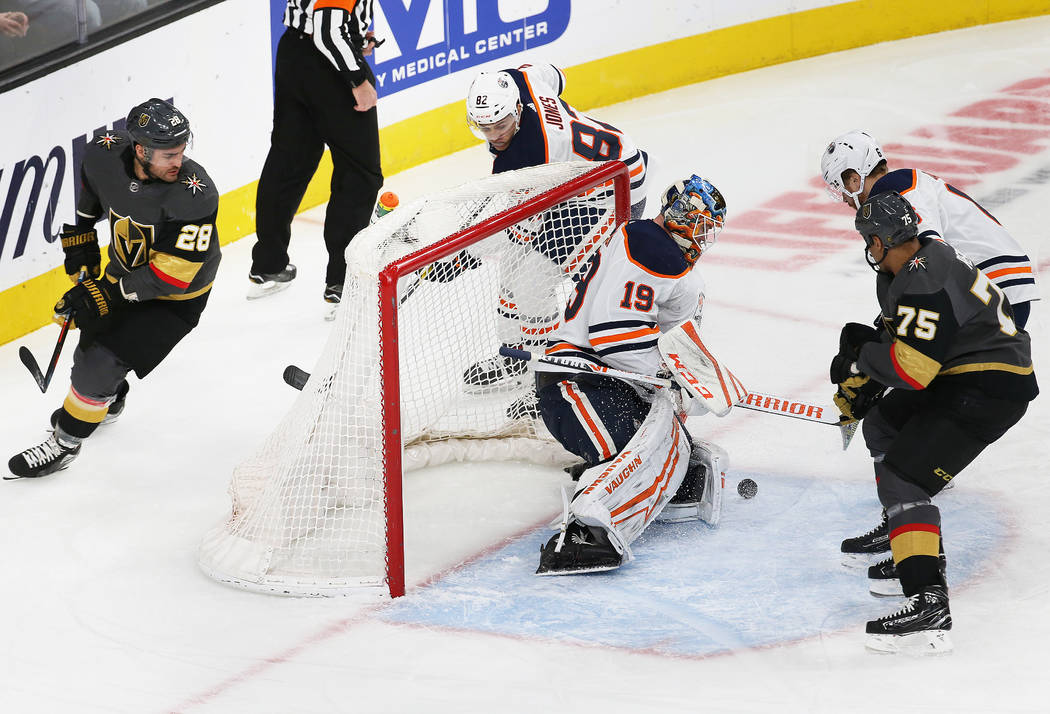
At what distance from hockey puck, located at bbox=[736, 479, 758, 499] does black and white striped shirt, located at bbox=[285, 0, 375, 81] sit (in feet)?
7.19

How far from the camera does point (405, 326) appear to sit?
3986 mm

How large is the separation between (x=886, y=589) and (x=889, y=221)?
88 centimetres

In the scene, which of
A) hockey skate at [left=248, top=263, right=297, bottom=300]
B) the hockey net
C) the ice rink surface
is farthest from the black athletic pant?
the hockey net

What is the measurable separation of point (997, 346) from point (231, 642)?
5.92ft

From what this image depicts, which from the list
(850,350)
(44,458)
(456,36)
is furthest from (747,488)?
(456,36)

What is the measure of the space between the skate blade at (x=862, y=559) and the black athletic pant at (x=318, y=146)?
2410 mm

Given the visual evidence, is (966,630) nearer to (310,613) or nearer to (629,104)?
(310,613)

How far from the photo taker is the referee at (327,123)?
5258 mm

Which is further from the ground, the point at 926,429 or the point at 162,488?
the point at 926,429

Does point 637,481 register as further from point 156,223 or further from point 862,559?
point 156,223

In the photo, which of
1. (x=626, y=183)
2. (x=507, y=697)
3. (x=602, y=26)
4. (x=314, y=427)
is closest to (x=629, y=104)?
(x=602, y=26)

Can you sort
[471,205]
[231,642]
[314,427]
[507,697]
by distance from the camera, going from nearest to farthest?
[507,697] < [231,642] < [314,427] < [471,205]

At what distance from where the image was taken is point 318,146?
18.1 ft

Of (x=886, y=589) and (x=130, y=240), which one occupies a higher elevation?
(x=130, y=240)
